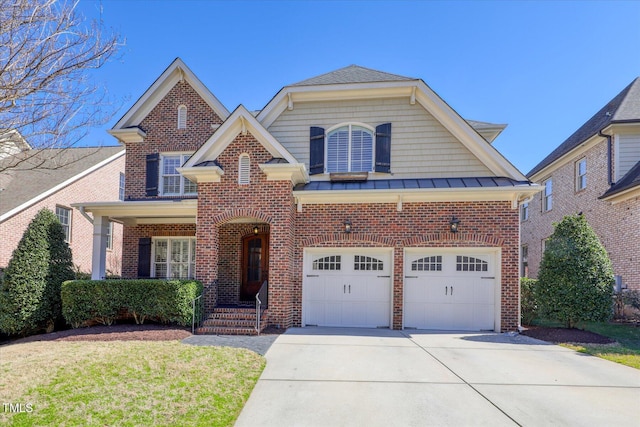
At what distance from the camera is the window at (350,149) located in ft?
37.7

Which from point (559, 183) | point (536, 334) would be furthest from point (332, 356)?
point (559, 183)

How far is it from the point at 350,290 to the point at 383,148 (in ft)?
13.8

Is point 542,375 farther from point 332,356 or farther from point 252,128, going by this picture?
point 252,128

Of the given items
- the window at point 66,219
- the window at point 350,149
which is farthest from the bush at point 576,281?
the window at point 66,219

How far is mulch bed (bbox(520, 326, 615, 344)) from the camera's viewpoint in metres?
8.76

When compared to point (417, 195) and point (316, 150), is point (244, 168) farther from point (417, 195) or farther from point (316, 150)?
point (417, 195)

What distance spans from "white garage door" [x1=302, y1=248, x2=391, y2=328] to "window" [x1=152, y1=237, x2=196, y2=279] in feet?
16.0

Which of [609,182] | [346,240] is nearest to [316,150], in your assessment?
[346,240]

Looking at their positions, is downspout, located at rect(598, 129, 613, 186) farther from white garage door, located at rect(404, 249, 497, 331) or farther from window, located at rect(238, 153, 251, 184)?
window, located at rect(238, 153, 251, 184)

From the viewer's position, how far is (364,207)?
1048cm

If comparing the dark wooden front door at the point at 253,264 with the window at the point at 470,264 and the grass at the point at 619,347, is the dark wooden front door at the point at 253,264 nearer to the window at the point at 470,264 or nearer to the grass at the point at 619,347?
the window at the point at 470,264

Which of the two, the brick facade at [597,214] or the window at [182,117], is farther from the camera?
the window at [182,117]

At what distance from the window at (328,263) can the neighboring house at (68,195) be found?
31.5ft

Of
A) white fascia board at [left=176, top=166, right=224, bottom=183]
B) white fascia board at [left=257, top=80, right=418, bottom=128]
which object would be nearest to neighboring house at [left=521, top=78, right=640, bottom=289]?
white fascia board at [left=257, top=80, right=418, bottom=128]
